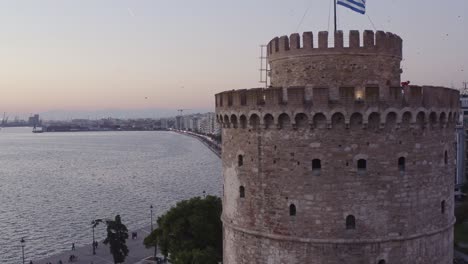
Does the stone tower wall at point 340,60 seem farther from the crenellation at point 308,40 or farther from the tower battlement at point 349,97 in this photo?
the tower battlement at point 349,97

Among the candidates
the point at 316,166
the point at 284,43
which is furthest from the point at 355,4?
the point at 316,166

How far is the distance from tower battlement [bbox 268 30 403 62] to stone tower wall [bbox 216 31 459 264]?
4.84 ft

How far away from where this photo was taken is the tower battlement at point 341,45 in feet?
50.4

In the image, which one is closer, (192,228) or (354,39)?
(354,39)

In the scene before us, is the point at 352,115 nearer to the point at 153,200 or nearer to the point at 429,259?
the point at 429,259

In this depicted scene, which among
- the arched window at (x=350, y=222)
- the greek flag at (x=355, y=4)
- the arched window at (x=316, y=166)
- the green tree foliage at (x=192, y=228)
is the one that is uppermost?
the greek flag at (x=355, y=4)

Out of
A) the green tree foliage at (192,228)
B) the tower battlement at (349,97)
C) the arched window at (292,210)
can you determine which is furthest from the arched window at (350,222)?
the green tree foliage at (192,228)

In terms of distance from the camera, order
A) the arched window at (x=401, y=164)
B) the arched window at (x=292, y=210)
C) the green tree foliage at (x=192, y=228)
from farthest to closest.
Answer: the green tree foliage at (x=192, y=228) < the arched window at (x=292, y=210) < the arched window at (x=401, y=164)

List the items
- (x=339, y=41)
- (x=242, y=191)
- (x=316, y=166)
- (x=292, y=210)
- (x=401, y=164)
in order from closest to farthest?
(x=316, y=166) < (x=401, y=164) < (x=292, y=210) < (x=339, y=41) < (x=242, y=191)

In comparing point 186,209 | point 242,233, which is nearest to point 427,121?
point 242,233

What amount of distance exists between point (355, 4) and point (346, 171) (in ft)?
18.1

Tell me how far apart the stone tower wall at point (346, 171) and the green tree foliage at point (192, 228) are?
14561 millimetres

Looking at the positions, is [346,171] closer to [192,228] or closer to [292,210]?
[292,210]

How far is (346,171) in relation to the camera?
14.7m
